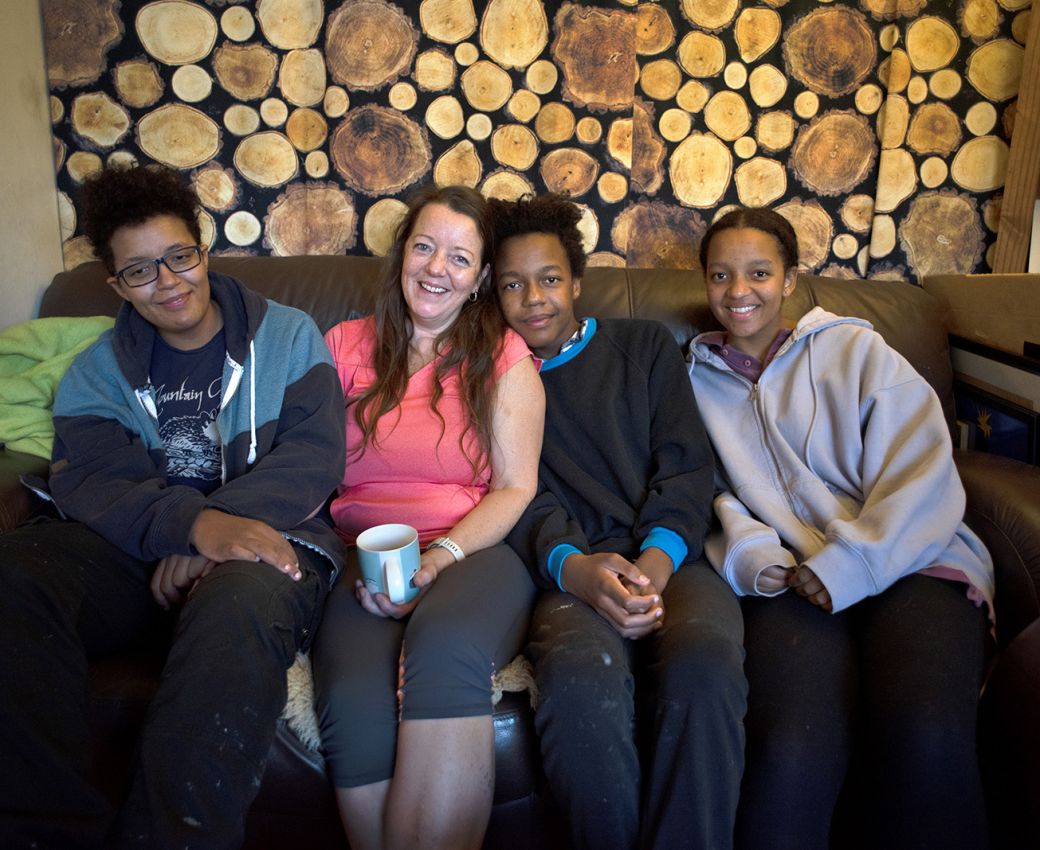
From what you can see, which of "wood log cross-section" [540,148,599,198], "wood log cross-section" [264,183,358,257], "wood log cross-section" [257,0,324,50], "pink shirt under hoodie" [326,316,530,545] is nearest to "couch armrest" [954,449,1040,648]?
"pink shirt under hoodie" [326,316,530,545]

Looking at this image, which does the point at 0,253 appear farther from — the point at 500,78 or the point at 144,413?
the point at 500,78

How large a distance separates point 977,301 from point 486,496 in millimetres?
1348

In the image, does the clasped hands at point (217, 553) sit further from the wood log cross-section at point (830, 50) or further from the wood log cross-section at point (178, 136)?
the wood log cross-section at point (830, 50)

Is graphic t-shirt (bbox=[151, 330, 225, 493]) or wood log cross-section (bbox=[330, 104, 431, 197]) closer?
graphic t-shirt (bbox=[151, 330, 225, 493])

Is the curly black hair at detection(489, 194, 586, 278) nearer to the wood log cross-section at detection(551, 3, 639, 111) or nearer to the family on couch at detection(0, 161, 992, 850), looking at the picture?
the family on couch at detection(0, 161, 992, 850)

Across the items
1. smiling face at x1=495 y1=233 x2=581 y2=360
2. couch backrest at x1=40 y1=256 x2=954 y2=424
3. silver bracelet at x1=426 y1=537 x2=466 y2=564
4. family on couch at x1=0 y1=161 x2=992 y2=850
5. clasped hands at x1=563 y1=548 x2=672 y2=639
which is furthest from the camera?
couch backrest at x1=40 y1=256 x2=954 y2=424

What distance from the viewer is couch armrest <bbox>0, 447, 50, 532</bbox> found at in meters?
1.36

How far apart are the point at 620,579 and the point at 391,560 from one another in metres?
0.39

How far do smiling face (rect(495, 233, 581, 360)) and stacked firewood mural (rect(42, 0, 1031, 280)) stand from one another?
0.57 metres

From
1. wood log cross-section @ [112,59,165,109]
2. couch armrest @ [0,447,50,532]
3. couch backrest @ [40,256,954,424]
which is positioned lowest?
couch armrest @ [0,447,50,532]

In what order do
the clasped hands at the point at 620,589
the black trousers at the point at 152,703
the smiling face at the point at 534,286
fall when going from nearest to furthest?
the black trousers at the point at 152,703, the clasped hands at the point at 620,589, the smiling face at the point at 534,286

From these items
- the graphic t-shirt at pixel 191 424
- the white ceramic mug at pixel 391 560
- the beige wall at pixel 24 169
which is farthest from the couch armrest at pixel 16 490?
the white ceramic mug at pixel 391 560

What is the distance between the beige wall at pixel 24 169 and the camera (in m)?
1.87

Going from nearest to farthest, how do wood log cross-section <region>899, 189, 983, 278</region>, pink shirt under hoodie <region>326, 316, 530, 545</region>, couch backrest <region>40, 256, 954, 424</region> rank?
1. pink shirt under hoodie <region>326, 316, 530, 545</region>
2. couch backrest <region>40, 256, 954, 424</region>
3. wood log cross-section <region>899, 189, 983, 278</region>
